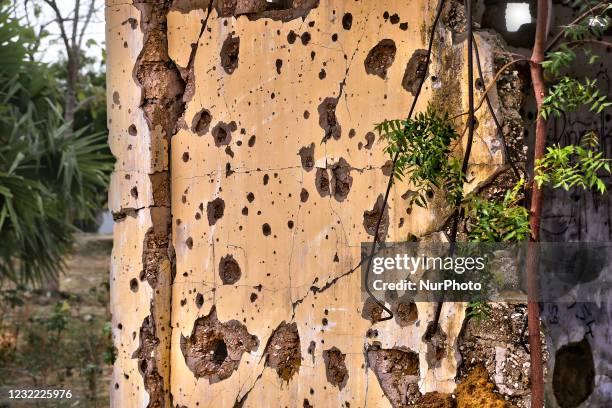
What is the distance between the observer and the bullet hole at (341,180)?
339 centimetres

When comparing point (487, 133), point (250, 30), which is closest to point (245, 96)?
point (250, 30)

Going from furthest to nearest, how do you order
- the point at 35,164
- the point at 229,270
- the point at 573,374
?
the point at 35,164, the point at 573,374, the point at 229,270

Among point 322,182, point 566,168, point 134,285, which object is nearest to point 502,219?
point 566,168

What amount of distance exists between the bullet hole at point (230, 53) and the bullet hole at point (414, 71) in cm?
79

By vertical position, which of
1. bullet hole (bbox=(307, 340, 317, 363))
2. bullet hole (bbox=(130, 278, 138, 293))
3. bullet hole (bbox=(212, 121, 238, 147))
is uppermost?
bullet hole (bbox=(212, 121, 238, 147))

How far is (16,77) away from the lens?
7.00 m

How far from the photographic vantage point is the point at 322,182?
3.45m

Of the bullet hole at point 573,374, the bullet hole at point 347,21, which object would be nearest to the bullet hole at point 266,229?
the bullet hole at point 347,21

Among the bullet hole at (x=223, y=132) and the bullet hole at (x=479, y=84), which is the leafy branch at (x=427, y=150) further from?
the bullet hole at (x=223, y=132)

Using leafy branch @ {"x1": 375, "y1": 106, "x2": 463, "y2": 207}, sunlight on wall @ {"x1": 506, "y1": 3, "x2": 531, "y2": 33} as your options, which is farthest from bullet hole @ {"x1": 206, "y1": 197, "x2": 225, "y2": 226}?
sunlight on wall @ {"x1": 506, "y1": 3, "x2": 531, "y2": 33}

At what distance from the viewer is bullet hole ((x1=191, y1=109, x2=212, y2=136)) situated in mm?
3763

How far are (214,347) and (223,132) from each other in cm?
92

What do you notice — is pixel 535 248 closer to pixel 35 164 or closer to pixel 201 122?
pixel 201 122

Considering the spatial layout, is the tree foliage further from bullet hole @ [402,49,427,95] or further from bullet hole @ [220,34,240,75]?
bullet hole @ [402,49,427,95]
